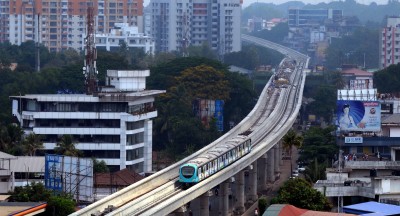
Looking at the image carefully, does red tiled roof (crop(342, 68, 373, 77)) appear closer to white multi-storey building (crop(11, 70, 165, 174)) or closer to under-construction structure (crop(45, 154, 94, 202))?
white multi-storey building (crop(11, 70, 165, 174))

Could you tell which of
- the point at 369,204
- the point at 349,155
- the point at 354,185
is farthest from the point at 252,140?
the point at 369,204

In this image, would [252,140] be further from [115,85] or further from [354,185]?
[354,185]

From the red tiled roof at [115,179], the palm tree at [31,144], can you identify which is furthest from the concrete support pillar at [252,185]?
the palm tree at [31,144]

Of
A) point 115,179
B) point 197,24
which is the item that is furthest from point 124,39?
point 115,179

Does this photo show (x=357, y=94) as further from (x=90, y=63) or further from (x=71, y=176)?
(x=71, y=176)

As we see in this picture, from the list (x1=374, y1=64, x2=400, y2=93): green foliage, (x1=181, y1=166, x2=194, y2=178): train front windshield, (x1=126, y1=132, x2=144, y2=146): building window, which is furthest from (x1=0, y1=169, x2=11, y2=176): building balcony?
(x1=374, y1=64, x2=400, y2=93): green foliage
